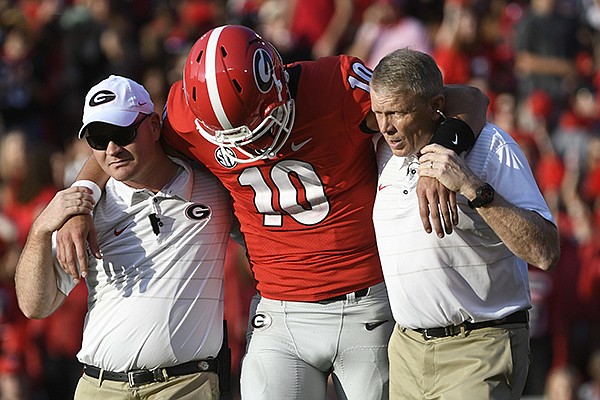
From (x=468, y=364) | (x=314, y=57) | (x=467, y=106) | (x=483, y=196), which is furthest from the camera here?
(x=314, y=57)

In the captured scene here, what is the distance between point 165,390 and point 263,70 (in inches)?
56.4

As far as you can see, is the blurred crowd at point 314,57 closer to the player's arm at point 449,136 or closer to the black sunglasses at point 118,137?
the black sunglasses at point 118,137

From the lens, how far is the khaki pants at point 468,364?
4.27 m

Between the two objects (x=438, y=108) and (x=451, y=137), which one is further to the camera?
(x=438, y=108)

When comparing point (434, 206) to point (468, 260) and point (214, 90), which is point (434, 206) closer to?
point (468, 260)

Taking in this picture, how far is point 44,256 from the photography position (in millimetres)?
4730

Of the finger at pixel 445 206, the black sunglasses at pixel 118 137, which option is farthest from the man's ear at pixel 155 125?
the finger at pixel 445 206

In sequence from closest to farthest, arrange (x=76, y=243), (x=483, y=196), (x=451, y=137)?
(x=483, y=196) → (x=451, y=137) → (x=76, y=243)

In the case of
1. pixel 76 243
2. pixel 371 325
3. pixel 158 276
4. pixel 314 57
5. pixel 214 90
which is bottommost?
pixel 314 57

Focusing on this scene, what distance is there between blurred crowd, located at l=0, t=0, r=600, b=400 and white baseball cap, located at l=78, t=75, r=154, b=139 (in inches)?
129

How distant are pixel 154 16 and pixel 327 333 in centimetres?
801

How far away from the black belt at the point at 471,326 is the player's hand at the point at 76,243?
1.43 metres

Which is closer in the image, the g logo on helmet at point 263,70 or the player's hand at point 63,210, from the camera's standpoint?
the g logo on helmet at point 263,70

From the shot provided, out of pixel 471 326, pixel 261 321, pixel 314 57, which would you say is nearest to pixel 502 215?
pixel 471 326
